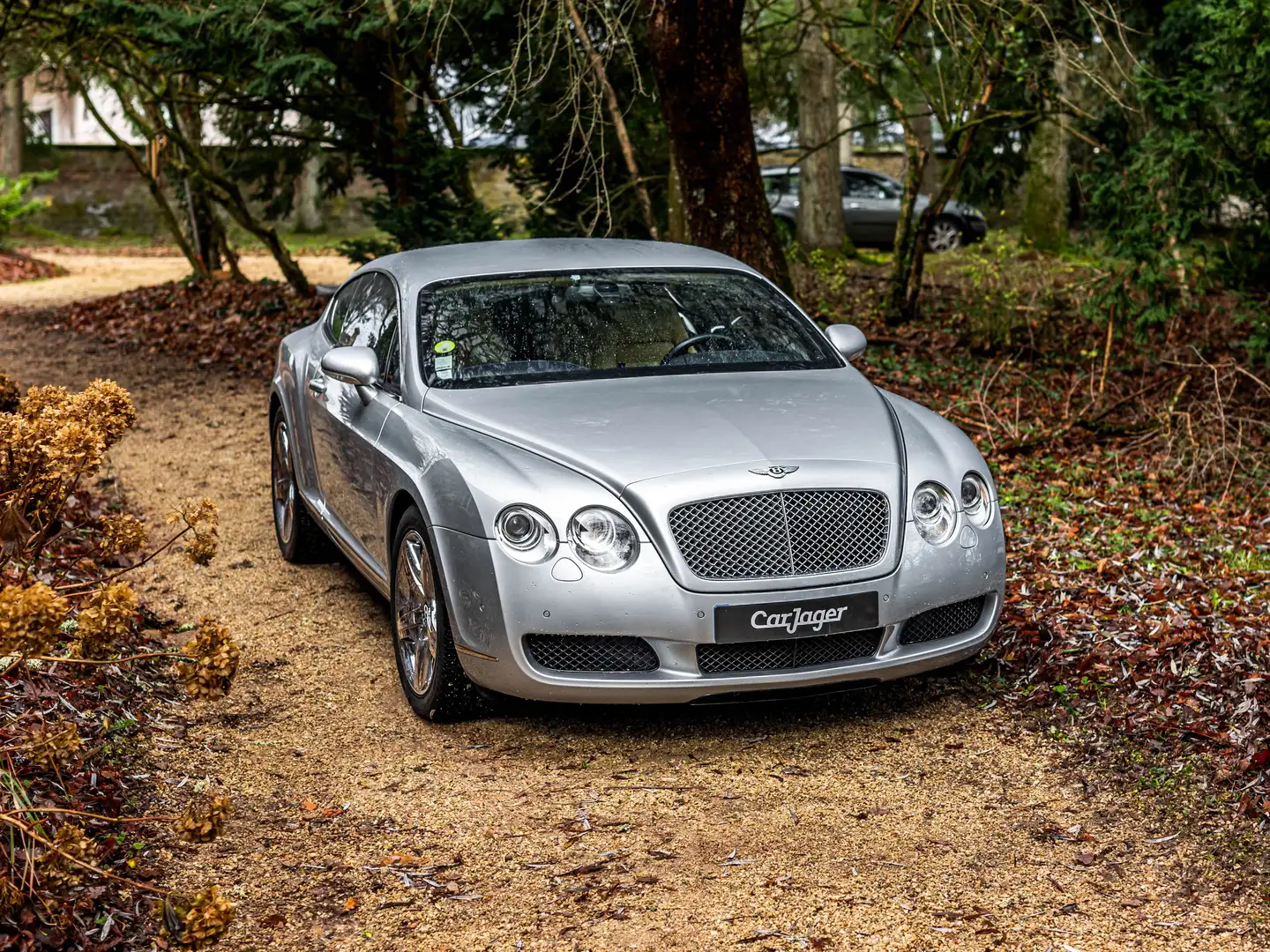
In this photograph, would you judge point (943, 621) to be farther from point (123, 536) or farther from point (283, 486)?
point (283, 486)

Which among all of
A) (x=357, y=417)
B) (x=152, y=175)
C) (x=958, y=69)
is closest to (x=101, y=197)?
(x=152, y=175)

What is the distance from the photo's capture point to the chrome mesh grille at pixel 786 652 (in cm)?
490

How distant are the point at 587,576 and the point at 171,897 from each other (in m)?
1.67

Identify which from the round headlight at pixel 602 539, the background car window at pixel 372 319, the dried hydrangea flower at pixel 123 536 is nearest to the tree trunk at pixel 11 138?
the background car window at pixel 372 319

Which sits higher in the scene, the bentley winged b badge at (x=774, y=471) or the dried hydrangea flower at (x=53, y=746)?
the bentley winged b badge at (x=774, y=471)

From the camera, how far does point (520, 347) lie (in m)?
6.02

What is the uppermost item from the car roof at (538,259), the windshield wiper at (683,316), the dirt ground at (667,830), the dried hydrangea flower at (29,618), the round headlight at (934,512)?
the car roof at (538,259)

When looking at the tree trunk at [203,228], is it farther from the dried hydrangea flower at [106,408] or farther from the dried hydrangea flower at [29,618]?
the dried hydrangea flower at [29,618]

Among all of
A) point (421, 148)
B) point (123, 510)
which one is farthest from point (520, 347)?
point (421, 148)

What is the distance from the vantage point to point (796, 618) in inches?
192

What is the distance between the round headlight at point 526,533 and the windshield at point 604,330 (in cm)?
105

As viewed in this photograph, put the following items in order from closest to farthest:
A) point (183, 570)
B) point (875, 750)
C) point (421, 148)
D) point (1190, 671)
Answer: point (875, 750)
point (1190, 671)
point (183, 570)
point (421, 148)

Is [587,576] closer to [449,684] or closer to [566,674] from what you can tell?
[566,674]

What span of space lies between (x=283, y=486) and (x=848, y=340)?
10.9 ft
